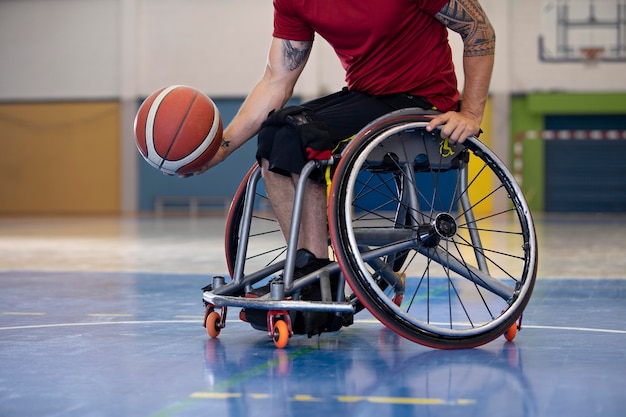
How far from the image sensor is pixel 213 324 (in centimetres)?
322

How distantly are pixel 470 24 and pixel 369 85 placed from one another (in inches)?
15.9

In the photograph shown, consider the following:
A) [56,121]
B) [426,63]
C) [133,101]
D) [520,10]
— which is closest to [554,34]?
[520,10]

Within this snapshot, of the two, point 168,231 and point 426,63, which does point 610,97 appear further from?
point 426,63

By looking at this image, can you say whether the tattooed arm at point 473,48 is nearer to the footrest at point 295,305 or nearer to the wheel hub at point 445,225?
the wheel hub at point 445,225

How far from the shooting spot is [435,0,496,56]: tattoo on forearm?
3.21m

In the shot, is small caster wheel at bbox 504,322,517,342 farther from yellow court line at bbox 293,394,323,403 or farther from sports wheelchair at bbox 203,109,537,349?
yellow court line at bbox 293,394,323,403

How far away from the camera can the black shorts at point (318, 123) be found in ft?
9.80

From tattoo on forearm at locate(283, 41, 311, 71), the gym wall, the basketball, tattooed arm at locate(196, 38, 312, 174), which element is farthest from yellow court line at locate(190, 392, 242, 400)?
the gym wall

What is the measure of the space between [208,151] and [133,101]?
57.7ft

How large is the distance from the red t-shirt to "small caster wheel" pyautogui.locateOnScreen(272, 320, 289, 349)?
86 cm

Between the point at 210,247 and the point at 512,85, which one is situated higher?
the point at 512,85

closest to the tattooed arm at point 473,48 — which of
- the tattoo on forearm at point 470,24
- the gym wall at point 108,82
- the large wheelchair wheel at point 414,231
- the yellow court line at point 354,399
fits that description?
the tattoo on forearm at point 470,24

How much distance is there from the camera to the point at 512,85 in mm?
18672

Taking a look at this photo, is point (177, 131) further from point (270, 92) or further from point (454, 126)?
point (454, 126)
